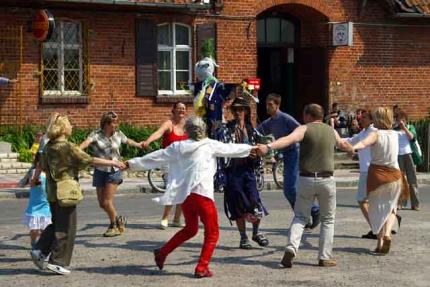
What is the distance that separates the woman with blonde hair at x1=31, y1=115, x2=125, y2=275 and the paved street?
0.19 m

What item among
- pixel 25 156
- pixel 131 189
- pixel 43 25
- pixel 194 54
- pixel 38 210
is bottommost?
pixel 131 189

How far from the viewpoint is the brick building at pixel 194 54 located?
2197 centimetres

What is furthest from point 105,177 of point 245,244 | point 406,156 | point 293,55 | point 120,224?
A: point 293,55

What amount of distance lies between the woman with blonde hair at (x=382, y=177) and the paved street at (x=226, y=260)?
401 mm

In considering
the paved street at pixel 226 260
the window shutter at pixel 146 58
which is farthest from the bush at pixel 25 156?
the paved street at pixel 226 260

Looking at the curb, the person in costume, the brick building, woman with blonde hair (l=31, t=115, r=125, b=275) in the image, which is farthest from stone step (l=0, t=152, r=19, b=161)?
woman with blonde hair (l=31, t=115, r=125, b=275)

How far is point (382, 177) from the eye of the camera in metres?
10.6

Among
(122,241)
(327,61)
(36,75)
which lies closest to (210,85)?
(122,241)

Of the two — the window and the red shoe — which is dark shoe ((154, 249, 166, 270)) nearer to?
the red shoe

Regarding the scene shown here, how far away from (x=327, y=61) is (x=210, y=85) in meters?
→ 15.5

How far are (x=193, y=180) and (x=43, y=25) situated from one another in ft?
41.5

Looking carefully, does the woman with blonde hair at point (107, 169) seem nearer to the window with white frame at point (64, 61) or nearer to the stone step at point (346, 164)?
the window with white frame at point (64, 61)

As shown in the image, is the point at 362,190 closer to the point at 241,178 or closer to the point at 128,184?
the point at 241,178

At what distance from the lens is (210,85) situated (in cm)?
1159
